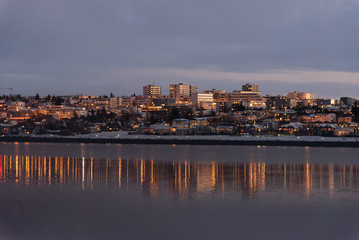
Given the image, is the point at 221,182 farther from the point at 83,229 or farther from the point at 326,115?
the point at 326,115

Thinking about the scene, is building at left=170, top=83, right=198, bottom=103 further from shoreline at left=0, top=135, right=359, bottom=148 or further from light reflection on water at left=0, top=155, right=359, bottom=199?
light reflection on water at left=0, top=155, right=359, bottom=199

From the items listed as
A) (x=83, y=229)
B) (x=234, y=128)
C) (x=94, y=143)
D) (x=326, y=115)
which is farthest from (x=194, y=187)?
(x=326, y=115)

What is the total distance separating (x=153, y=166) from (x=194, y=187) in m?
9.28

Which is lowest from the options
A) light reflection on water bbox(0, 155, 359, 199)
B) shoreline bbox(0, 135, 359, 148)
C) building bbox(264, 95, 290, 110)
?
shoreline bbox(0, 135, 359, 148)

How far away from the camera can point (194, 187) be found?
19391mm

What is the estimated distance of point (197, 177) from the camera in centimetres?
2288

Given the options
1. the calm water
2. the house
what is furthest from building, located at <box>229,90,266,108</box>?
the calm water

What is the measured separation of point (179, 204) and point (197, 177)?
6.94m

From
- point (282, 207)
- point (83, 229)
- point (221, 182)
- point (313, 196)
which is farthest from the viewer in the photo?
point (221, 182)

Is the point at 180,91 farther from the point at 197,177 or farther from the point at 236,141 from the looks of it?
the point at 197,177

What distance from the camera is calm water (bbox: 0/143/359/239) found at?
1280 cm

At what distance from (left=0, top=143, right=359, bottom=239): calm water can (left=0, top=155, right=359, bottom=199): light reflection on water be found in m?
0.04

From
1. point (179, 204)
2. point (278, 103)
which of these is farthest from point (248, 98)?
point (179, 204)

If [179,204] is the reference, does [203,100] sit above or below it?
above
